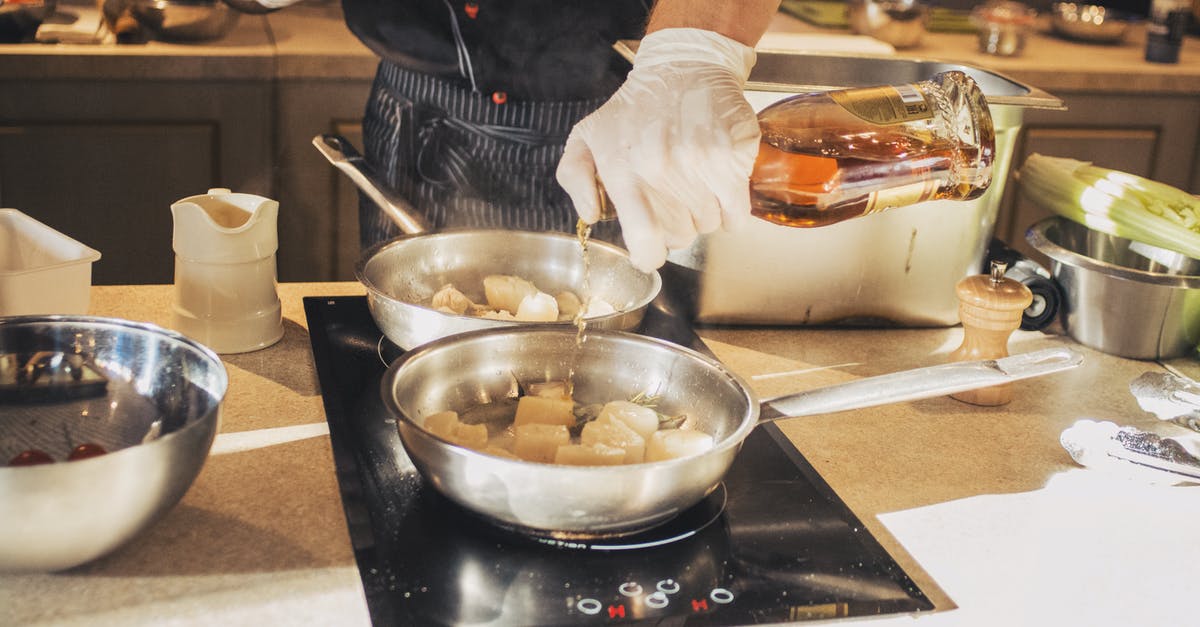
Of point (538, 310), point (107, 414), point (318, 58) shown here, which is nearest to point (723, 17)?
point (538, 310)

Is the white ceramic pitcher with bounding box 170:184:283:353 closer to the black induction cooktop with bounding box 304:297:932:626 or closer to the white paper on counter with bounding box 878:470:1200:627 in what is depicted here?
the black induction cooktop with bounding box 304:297:932:626

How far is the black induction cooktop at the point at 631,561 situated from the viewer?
979 millimetres

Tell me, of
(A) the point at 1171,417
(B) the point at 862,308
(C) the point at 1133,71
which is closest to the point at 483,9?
(B) the point at 862,308

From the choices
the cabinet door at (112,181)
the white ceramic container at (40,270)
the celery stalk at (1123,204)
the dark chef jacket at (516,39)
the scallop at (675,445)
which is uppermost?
the dark chef jacket at (516,39)

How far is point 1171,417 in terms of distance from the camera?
4.72 ft

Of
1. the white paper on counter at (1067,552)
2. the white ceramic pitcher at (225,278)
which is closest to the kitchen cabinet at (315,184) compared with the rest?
the white ceramic pitcher at (225,278)

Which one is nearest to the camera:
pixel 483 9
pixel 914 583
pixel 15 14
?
pixel 914 583

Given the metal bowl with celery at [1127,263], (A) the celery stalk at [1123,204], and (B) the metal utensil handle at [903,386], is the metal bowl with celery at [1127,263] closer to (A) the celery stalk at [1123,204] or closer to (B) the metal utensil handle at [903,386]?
(A) the celery stalk at [1123,204]

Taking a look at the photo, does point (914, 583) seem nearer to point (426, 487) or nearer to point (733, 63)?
point (426, 487)

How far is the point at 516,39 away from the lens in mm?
2020

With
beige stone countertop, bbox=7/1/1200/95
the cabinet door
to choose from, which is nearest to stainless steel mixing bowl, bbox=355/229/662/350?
beige stone countertop, bbox=7/1/1200/95

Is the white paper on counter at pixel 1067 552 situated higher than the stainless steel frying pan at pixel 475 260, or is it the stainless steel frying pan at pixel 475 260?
the stainless steel frying pan at pixel 475 260

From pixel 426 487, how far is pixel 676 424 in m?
0.30

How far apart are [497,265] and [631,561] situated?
0.76m
